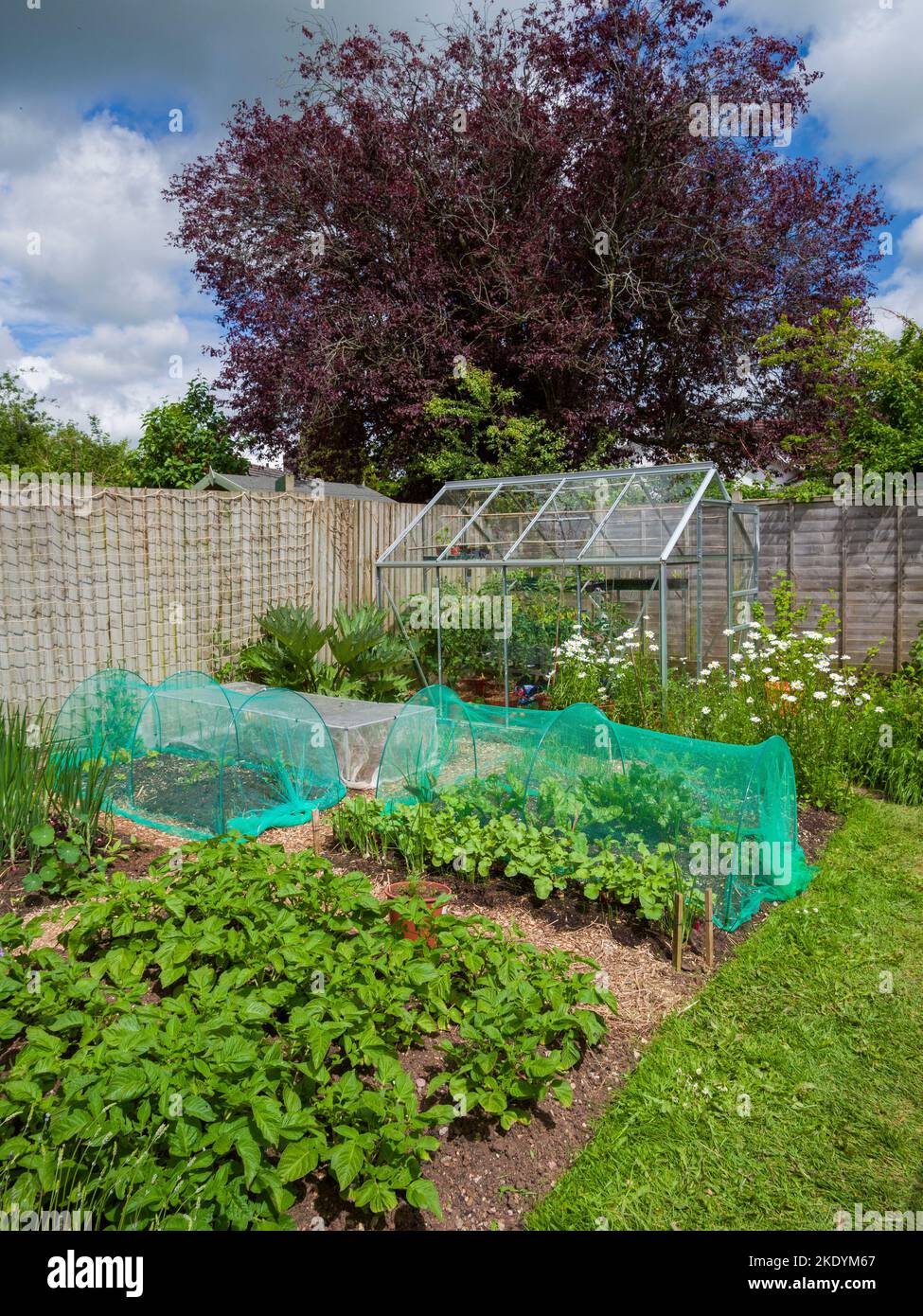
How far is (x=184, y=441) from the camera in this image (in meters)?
16.2

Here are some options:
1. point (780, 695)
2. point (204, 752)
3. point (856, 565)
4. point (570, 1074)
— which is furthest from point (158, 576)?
point (856, 565)

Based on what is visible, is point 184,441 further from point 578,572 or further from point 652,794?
point 652,794

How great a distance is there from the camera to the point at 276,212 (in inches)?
558

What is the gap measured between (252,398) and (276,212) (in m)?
3.15

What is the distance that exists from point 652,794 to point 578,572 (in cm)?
414

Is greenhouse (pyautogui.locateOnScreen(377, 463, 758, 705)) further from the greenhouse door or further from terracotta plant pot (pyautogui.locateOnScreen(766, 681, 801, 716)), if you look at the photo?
terracotta plant pot (pyautogui.locateOnScreen(766, 681, 801, 716))

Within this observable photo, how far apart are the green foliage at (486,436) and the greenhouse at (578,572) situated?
284cm

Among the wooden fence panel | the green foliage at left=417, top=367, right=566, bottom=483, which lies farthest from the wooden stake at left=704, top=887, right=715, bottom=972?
the green foliage at left=417, top=367, right=566, bottom=483

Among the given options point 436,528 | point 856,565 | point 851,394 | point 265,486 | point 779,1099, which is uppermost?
point 265,486

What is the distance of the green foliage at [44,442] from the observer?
25328 mm

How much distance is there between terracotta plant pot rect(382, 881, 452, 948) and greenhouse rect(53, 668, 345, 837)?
5.07 feet

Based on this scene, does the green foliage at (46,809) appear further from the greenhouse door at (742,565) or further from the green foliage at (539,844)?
the greenhouse door at (742,565)

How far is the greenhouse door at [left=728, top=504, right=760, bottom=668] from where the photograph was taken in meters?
8.43
